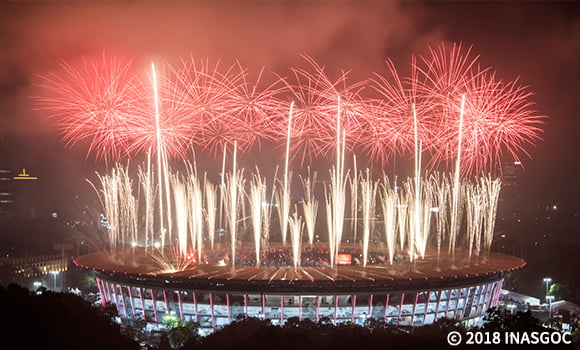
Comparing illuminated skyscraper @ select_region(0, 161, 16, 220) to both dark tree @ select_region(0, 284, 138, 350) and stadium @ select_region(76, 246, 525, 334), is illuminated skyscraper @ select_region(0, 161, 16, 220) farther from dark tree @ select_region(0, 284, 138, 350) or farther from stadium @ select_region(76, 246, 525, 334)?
dark tree @ select_region(0, 284, 138, 350)

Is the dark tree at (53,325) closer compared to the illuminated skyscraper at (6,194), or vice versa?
the dark tree at (53,325)

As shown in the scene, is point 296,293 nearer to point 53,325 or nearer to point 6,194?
point 53,325

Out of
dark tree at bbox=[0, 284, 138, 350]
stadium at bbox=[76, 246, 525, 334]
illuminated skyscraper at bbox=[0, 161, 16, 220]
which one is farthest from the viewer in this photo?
illuminated skyscraper at bbox=[0, 161, 16, 220]

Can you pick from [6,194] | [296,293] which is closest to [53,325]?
[296,293]

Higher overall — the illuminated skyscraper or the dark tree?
the illuminated skyscraper

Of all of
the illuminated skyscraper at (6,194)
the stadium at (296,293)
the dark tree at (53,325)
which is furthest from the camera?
the illuminated skyscraper at (6,194)

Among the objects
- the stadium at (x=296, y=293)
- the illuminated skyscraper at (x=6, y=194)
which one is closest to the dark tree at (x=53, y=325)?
the stadium at (x=296, y=293)

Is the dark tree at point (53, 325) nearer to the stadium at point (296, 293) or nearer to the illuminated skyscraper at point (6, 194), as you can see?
the stadium at point (296, 293)

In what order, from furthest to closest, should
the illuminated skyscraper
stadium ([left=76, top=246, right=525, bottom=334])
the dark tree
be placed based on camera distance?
the illuminated skyscraper → stadium ([left=76, top=246, right=525, bottom=334]) → the dark tree

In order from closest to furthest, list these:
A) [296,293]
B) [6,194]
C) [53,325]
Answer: [53,325] < [296,293] < [6,194]

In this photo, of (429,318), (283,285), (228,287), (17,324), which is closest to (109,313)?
(17,324)

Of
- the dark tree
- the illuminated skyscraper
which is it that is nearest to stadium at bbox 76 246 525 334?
the dark tree

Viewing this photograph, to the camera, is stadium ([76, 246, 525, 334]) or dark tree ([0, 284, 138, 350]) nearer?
dark tree ([0, 284, 138, 350])

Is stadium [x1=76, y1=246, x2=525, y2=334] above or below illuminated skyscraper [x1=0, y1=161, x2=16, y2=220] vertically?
below
